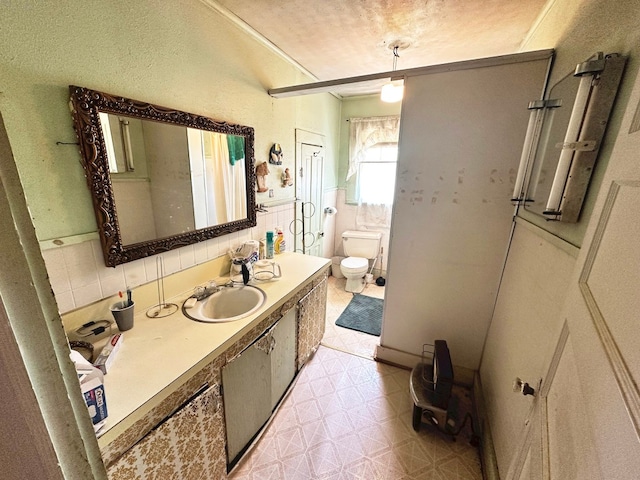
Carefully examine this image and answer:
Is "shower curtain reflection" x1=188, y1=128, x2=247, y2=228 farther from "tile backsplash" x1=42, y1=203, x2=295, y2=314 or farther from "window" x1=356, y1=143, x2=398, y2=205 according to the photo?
"window" x1=356, y1=143, x2=398, y2=205

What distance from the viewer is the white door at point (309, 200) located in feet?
8.40

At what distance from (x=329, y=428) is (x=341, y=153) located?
2950 mm

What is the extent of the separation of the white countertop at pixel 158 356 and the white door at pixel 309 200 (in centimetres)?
132

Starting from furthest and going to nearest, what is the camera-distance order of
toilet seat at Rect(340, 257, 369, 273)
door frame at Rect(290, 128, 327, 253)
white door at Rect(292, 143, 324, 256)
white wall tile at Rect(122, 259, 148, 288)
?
toilet seat at Rect(340, 257, 369, 273) → white door at Rect(292, 143, 324, 256) → door frame at Rect(290, 128, 327, 253) → white wall tile at Rect(122, 259, 148, 288)

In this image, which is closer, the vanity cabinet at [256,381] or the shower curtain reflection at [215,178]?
the vanity cabinet at [256,381]

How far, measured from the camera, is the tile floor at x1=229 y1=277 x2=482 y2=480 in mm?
1299

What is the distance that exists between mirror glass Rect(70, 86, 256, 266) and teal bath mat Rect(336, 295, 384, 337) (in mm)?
1499

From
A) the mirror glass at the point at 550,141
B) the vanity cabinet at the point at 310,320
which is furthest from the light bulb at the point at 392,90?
the vanity cabinet at the point at 310,320

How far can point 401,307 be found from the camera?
→ 1912 mm

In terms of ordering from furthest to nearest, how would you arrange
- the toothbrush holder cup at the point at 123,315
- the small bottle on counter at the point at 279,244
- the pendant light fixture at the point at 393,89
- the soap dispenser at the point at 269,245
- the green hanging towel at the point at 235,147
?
the small bottle on counter at the point at 279,244 < the soap dispenser at the point at 269,245 < the pendant light fixture at the point at 393,89 < the green hanging towel at the point at 235,147 < the toothbrush holder cup at the point at 123,315

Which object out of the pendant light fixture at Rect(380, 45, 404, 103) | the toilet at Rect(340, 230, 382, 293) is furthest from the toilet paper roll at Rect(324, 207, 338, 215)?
the pendant light fixture at Rect(380, 45, 404, 103)

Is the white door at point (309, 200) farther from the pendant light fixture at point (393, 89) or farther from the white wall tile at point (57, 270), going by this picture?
the white wall tile at point (57, 270)

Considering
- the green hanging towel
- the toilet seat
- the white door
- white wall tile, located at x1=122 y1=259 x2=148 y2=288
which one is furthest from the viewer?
the toilet seat

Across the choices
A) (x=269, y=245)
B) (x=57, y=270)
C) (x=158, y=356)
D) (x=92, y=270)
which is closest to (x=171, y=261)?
(x=92, y=270)
